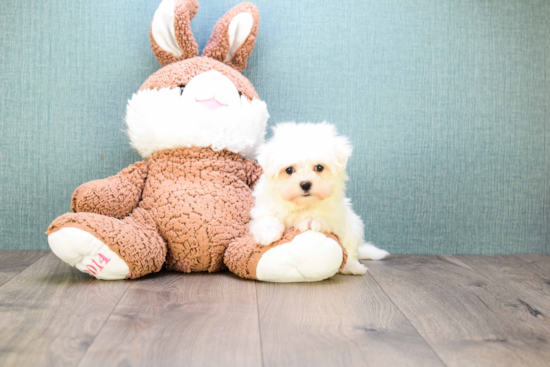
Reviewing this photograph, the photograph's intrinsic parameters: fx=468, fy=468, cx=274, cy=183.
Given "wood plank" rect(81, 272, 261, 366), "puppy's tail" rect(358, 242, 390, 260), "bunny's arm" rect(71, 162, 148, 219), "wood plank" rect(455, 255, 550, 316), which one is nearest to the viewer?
"wood plank" rect(81, 272, 261, 366)

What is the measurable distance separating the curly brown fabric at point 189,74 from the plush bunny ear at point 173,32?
0.17 ft

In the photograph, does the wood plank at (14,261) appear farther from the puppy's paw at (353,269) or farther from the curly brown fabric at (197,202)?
the puppy's paw at (353,269)

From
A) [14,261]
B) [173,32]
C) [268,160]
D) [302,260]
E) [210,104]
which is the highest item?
[173,32]

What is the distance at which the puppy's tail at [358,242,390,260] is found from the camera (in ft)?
4.85

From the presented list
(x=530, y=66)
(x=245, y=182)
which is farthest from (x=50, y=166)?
(x=530, y=66)

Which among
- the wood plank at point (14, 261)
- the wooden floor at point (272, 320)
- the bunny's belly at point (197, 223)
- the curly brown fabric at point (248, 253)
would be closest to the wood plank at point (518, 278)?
the wooden floor at point (272, 320)

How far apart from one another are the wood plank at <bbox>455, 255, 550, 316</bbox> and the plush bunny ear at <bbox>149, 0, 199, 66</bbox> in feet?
3.60

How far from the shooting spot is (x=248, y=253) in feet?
3.87

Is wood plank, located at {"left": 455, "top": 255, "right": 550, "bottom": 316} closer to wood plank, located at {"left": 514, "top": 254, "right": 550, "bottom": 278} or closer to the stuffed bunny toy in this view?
wood plank, located at {"left": 514, "top": 254, "right": 550, "bottom": 278}

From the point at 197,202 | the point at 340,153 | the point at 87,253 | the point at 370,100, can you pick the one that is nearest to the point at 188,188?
the point at 197,202

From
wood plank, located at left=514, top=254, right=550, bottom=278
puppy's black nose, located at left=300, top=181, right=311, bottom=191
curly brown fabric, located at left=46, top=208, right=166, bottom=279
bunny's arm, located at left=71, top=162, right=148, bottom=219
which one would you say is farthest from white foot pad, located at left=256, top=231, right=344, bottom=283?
wood plank, located at left=514, top=254, right=550, bottom=278

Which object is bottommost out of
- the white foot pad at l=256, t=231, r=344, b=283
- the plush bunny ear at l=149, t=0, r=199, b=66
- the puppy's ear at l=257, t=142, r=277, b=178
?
the white foot pad at l=256, t=231, r=344, b=283

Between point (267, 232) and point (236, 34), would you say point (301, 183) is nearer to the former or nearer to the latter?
point (267, 232)

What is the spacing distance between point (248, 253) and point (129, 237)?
0.30m
